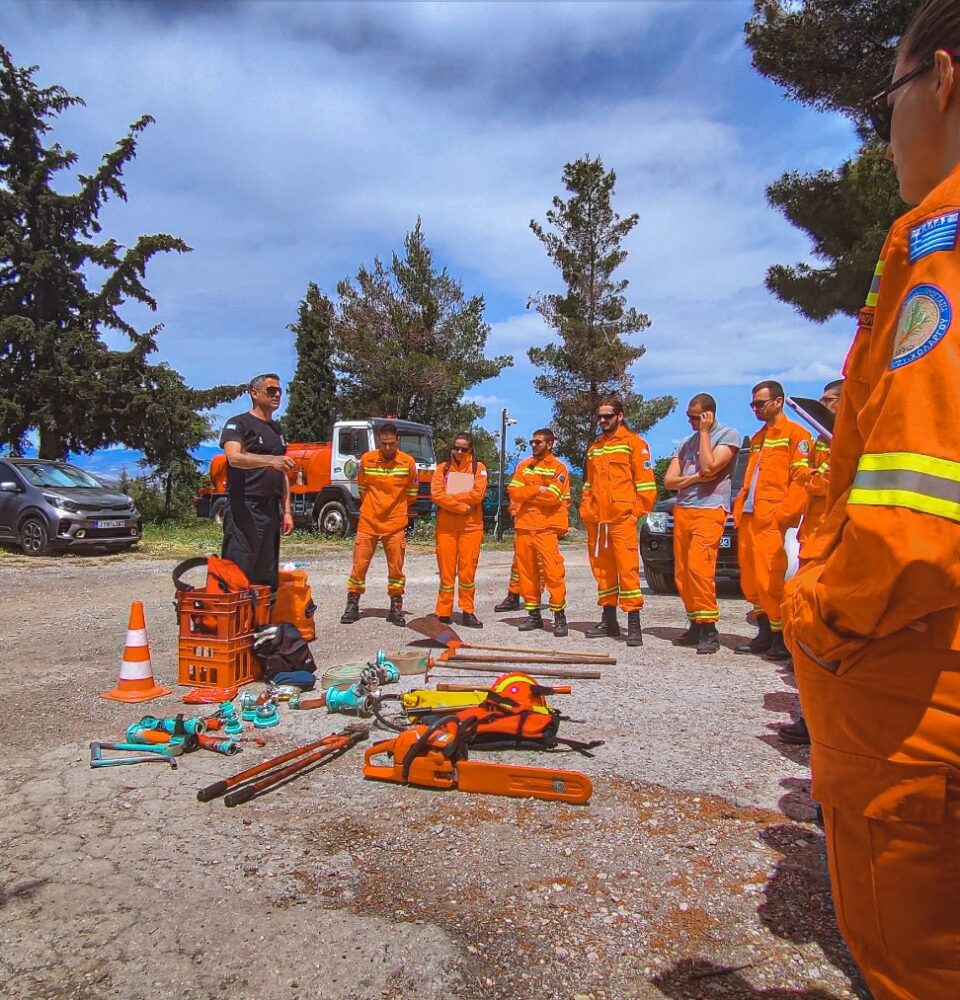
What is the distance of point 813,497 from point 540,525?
9.54 ft

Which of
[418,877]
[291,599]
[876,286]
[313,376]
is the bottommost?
[418,877]

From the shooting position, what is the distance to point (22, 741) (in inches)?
150

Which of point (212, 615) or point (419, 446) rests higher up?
point (419, 446)

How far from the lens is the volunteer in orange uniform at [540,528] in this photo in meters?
6.85

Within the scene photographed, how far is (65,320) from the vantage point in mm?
20484

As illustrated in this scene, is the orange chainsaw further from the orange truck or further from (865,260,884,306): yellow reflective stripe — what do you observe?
the orange truck

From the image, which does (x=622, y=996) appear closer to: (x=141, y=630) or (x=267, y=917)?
(x=267, y=917)

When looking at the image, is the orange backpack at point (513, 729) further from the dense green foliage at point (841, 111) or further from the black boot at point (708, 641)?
the dense green foliage at point (841, 111)

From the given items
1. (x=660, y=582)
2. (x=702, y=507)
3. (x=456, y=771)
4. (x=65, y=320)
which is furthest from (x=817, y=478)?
(x=65, y=320)

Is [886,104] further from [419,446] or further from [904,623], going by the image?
[419,446]

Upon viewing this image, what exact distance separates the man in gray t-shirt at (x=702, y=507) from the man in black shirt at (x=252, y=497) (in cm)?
318

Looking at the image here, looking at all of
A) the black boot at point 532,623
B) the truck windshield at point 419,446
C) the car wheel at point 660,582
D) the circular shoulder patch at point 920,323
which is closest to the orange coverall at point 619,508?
the black boot at point 532,623

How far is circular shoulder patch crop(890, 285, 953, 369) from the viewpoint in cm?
99

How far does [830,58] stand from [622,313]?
619 inches
